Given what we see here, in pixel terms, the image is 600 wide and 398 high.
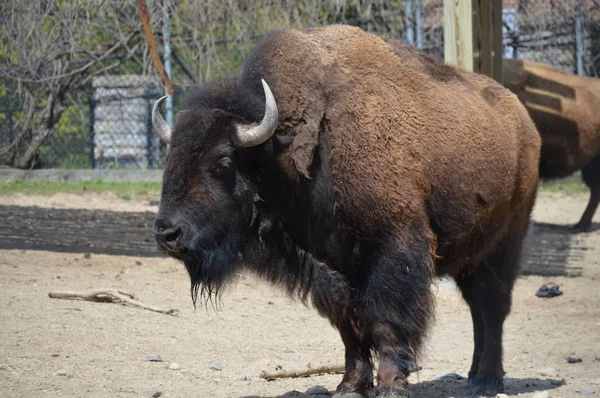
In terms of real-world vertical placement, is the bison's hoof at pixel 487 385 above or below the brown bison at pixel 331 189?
below

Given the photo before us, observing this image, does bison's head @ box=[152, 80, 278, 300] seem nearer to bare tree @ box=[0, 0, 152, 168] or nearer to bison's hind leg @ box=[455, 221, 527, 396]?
bison's hind leg @ box=[455, 221, 527, 396]

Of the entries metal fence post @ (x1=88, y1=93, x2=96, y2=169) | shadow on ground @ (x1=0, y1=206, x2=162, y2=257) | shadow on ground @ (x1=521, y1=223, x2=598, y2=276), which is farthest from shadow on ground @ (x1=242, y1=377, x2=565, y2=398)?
metal fence post @ (x1=88, y1=93, x2=96, y2=169)

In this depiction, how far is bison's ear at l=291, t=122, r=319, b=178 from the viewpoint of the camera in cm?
493

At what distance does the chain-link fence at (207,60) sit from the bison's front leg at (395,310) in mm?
7439

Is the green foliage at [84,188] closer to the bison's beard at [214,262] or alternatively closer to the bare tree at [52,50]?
the bare tree at [52,50]

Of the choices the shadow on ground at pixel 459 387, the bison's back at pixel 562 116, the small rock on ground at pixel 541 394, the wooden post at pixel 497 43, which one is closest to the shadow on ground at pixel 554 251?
the bison's back at pixel 562 116

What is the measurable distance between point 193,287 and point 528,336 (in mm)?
3737

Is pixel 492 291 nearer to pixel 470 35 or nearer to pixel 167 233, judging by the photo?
pixel 167 233

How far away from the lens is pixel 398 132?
204 inches

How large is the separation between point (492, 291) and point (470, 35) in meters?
2.95

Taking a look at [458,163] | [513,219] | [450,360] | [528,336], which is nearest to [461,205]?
[458,163]

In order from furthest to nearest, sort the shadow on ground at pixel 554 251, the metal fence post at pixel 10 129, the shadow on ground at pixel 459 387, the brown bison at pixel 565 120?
the metal fence post at pixel 10 129 < the brown bison at pixel 565 120 < the shadow on ground at pixel 554 251 < the shadow on ground at pixel 459 387

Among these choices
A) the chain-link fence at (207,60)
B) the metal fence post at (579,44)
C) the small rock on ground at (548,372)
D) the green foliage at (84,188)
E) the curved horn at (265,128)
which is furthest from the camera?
the green foliage at (84,188)

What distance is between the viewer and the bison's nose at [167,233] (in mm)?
4656
